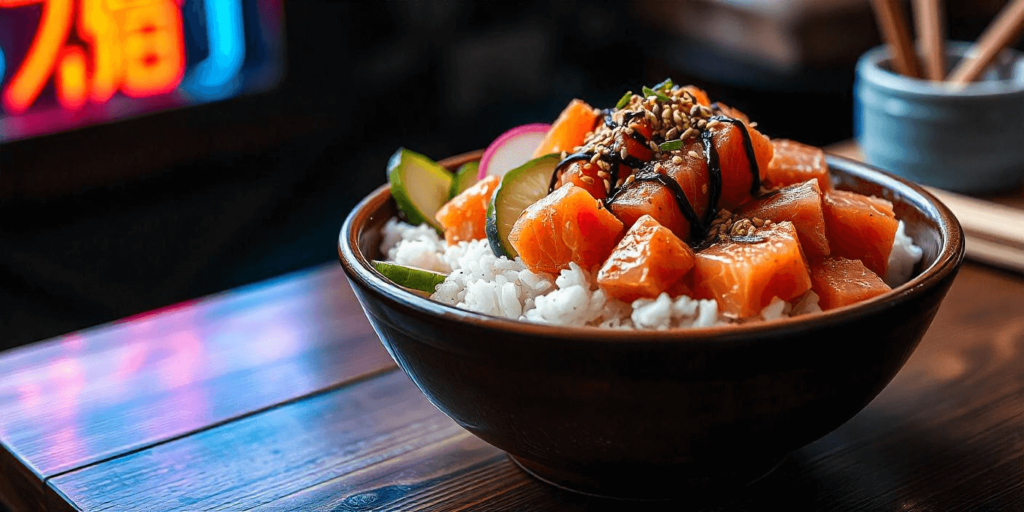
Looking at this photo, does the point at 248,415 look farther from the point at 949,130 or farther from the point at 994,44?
the point at 994,44

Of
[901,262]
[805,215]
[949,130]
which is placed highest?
[805,215]

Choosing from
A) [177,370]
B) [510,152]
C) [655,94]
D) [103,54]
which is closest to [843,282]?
[655,94]

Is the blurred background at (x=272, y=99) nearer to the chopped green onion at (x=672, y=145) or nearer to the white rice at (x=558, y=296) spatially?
the white rice at (x=558, y=296)

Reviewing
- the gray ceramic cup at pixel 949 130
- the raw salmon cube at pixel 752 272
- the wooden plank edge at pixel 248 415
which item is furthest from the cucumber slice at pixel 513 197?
the gray ceramic cup at pixel 949 130

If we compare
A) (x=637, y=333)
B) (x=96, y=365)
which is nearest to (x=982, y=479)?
(x=637, y=333)

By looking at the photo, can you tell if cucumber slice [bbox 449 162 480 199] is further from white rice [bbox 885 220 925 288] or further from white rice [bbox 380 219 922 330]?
white rice [bbox 885 220 925 288]

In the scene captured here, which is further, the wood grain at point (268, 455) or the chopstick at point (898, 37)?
the chopstick at point (898, 37)
